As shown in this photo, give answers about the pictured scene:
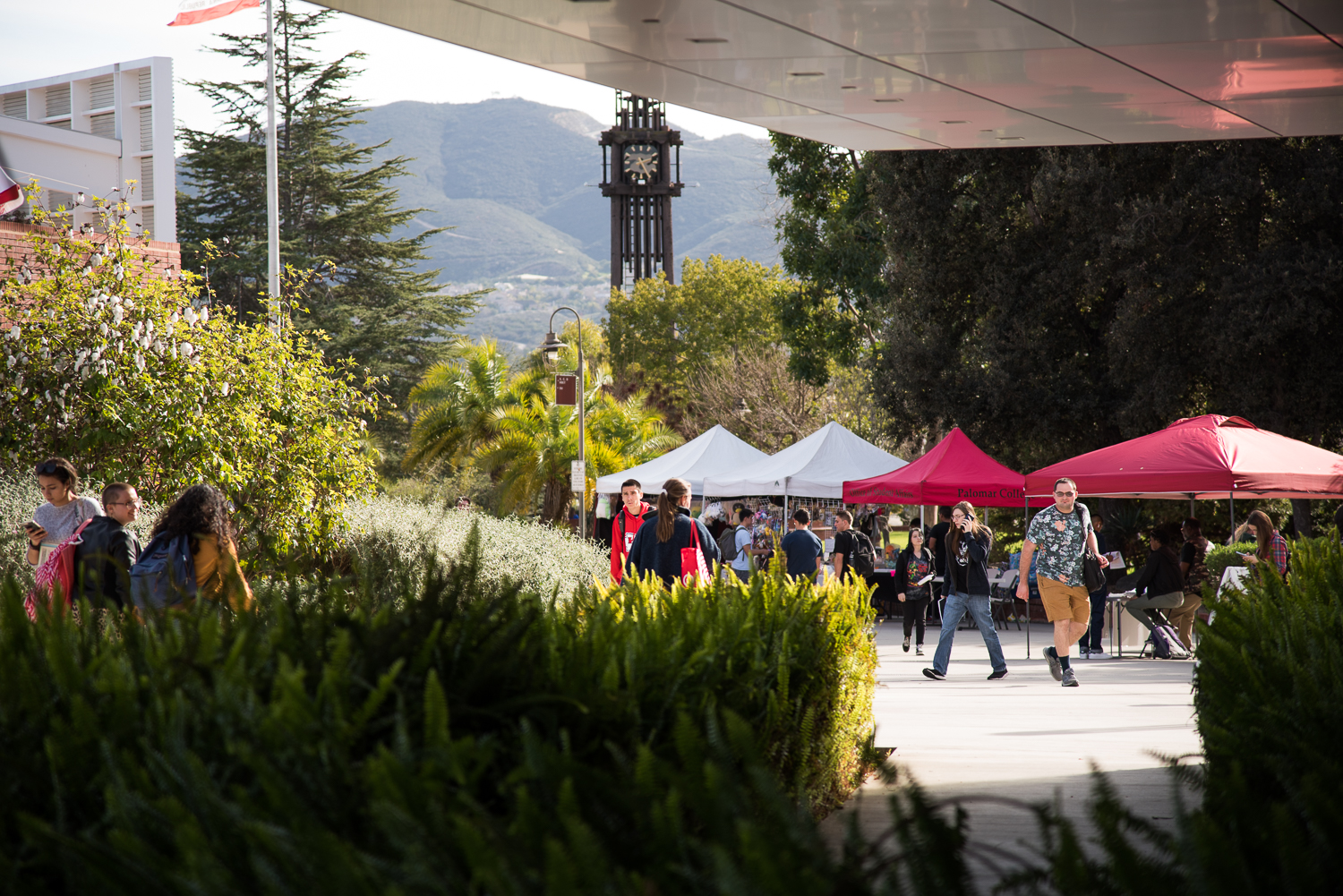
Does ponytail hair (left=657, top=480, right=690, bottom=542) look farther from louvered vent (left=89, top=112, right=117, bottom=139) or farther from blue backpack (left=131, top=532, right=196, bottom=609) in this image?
louvered vent (left=89, top=112, right=117, bottom=139)

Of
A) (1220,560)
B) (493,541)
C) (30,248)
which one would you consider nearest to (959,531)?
(1220,560)

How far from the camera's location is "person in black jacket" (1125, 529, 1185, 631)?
1385 centimetres

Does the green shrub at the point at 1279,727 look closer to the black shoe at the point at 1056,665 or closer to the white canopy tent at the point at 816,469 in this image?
the black shoe at the point at 1056,665

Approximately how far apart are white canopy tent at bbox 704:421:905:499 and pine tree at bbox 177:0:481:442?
83.6ft

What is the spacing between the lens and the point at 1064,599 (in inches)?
422

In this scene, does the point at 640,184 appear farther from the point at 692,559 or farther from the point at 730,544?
the point at 692,559

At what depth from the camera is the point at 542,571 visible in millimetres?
10844

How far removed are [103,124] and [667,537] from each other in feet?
122

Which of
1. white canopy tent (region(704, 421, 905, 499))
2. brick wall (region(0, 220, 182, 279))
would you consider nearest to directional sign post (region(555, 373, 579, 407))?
white canopy tent (region(704, 421, 905, 499))

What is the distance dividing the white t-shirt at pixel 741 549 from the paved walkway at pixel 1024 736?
5.80m

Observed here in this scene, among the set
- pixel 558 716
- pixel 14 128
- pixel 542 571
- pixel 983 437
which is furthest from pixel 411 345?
pixel 558 716

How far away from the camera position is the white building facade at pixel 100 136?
94.1 feet

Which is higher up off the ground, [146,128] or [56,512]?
[146,128]

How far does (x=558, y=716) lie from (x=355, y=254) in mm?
46479
